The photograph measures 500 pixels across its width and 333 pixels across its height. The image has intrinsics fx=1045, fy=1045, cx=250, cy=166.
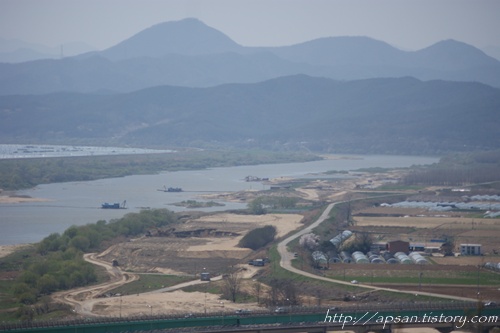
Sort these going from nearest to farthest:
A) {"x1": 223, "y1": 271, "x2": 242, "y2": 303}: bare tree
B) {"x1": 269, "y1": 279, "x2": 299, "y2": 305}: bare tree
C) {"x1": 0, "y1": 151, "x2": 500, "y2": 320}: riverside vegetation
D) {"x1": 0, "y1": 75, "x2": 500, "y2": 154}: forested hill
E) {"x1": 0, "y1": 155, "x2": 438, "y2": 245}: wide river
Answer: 1. {"x1": 269, "y1": 279, "x2": 299, "y2": 305}: bare tree
2. {"x1": 223, "y1": 271, "x2": 242, "y2": 303}: bare tree
3. {"x1": 0, "y1": 151, "x2": 500, "y2": 320}: riverside vegetation
4. {"x1": 0, "y1": 155, "x2": 438, "y2": 245}: wide river
5. {"x1": 0, "y1": 75, "x2": 500, "y2": 154}: forested hill

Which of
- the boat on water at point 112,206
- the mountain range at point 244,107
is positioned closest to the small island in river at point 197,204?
the boat on water at point 112,206

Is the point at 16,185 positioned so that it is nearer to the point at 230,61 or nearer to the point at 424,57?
the point at 230,61

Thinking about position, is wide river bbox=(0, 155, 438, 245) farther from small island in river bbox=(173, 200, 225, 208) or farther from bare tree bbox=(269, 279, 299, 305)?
bare tree bbox=(269, 279, 299, 305)

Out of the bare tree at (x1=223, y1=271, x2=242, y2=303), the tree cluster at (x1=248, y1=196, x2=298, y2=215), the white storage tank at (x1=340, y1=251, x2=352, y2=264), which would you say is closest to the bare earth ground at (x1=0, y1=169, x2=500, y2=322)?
the bare tree at (x1=223, y1=271, x2=242, y2=303)

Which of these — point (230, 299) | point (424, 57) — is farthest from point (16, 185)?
point (424, 57)

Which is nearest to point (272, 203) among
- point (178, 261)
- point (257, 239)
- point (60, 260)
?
point (257, 239)

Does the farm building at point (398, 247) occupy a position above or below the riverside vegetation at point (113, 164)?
below

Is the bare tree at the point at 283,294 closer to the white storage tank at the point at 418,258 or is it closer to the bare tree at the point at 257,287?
the bare tree at the point at 257,287
